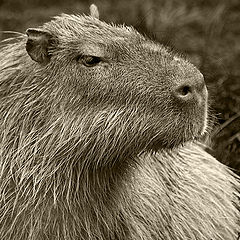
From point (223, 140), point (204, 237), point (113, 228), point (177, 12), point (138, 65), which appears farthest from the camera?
point (177, 12)

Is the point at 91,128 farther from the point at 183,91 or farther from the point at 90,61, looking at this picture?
the point at 183,91

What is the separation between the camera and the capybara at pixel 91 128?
4.42 metres

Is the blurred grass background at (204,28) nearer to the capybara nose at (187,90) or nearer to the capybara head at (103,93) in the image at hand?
the capybara head at (103,93)

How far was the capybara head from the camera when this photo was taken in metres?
4.40

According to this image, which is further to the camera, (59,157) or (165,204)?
(165,204)

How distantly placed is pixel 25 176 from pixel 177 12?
4.76 m

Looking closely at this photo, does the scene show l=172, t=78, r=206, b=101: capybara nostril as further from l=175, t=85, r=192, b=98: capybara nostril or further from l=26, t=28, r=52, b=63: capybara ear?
l=26, t=28, r=52, b=63: capybara ear

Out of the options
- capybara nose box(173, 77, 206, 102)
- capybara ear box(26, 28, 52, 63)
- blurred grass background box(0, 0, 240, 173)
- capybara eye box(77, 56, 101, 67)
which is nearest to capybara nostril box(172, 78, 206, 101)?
capybara nose box(173, 77, 206, 102)

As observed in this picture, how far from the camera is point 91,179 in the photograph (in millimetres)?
4680

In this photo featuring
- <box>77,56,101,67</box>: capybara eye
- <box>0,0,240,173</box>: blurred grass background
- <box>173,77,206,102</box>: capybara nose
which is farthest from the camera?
<box>0,0,240,173</box>: blurred grass background

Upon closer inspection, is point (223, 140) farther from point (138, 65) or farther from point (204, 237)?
point (138, 65)

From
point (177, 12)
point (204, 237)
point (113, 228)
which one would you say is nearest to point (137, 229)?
point (113, 228)

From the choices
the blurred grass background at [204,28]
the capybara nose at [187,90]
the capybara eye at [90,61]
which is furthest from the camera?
the blurred grass background at [204,28]

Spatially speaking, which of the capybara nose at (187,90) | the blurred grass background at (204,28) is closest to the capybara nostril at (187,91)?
the capybara nose at (187,90)
